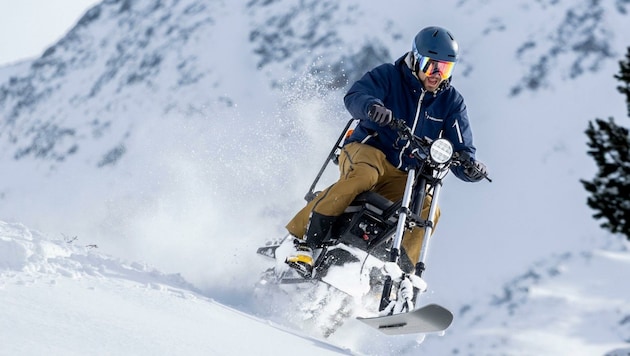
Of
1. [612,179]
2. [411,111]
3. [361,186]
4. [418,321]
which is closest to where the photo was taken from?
[612,179]

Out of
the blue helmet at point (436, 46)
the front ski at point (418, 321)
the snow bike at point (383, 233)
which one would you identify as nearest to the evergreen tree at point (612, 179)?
the front ski at point (418, 321)

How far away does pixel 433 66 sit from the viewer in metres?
7.26

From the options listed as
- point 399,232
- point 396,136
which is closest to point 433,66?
point 396,136

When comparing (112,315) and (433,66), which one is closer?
(112,315)

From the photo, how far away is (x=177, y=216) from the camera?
1348 centimetres

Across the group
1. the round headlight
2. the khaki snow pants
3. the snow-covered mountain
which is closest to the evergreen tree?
the round headlight

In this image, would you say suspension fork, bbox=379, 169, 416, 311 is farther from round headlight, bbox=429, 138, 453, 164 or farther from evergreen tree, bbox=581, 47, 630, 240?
evergreen tree, bbox=581, 47, 630, 240

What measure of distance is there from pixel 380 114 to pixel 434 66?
98 cm

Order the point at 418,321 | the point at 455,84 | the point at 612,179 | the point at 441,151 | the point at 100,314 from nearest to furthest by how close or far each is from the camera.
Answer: the point at 612,179
the point at 100,314
the point at 418,321
the point at 441,151
the point at 455,84

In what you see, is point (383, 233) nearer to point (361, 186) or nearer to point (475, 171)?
point (361, 186)

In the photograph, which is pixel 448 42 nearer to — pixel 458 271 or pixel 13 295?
pixel 13 295

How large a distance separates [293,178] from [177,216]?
10059 millimetres

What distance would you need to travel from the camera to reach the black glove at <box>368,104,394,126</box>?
21.6 feet

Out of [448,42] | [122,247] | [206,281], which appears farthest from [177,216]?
[448,42]
